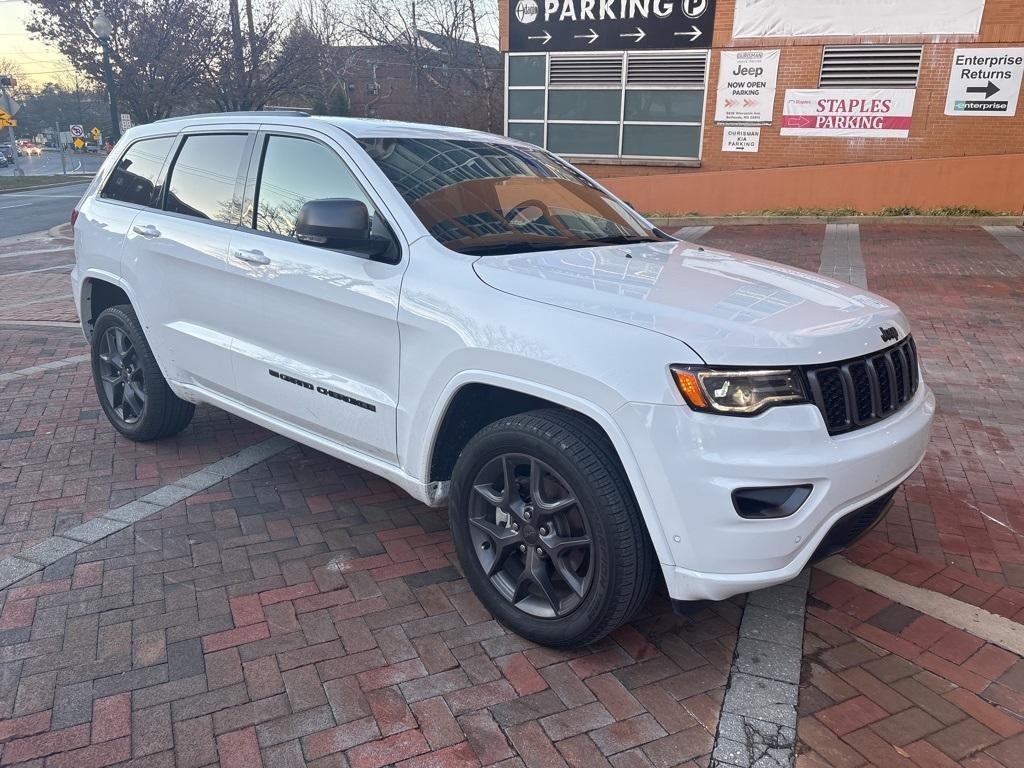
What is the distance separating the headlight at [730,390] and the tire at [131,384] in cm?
327

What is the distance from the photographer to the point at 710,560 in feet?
7.89

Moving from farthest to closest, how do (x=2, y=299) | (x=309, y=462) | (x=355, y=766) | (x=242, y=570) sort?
(x=2, y=299) < (x=309, y=462) < (x=242, y=570) < (x=355, y=766)

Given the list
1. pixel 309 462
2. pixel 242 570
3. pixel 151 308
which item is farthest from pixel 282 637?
pixel 151 308

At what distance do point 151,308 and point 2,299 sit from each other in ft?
22.1

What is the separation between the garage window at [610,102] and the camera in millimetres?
16203

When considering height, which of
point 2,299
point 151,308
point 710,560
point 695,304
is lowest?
point 2,299

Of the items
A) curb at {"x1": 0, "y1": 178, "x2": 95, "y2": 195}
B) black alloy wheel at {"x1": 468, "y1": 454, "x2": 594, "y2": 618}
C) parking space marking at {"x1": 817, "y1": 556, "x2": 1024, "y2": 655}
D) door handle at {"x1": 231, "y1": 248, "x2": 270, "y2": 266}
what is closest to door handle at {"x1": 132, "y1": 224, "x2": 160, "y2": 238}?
door handle at {"x1": 231, "y1": 248, "x2": 270, "y2": 266}

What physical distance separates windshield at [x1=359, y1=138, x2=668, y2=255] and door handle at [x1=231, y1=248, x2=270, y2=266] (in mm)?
697

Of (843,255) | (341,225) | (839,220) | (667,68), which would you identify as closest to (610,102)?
(667,68)

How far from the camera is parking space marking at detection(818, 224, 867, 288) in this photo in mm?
10086

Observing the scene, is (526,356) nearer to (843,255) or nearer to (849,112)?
(843,255)

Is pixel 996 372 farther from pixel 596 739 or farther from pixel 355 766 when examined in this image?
pixel 355 766

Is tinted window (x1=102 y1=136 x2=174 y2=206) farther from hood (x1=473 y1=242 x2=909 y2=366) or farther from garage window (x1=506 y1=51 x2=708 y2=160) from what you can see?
garage window (x1=506 y1=51 x2=708 y2=160)

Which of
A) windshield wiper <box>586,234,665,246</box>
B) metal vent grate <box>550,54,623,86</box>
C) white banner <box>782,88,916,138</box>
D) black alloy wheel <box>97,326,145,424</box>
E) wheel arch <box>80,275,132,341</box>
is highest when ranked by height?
metal vent grate <box>550,54,623,86</box>
